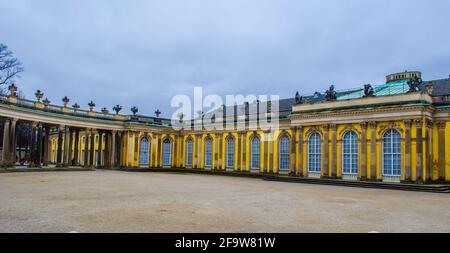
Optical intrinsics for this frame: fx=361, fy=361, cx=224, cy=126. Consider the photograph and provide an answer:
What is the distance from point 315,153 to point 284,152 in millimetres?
4647

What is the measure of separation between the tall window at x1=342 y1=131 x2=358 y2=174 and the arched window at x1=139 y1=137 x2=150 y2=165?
26105 mm

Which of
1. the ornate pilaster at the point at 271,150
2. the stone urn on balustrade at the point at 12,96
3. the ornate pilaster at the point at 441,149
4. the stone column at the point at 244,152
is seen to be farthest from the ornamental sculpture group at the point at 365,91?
the stone urn on balustrade at the point at 12,96

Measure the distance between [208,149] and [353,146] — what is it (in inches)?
791

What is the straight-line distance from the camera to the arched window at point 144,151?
156 feet

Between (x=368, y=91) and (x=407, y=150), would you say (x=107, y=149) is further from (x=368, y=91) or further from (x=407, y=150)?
(x=407, y=150)

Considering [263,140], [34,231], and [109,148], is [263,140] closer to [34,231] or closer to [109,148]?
[109,148]

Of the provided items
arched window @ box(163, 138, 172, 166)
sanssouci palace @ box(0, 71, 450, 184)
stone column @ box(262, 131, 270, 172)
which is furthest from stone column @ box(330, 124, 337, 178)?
arched window @ box(163, 138, 172, 166)

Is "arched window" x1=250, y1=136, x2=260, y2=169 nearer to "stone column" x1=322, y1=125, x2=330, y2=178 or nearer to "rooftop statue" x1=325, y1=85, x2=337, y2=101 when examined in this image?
"stone column" x1=322, y1=125, x2=330, y2=178

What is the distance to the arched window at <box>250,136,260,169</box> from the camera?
41.2 meters

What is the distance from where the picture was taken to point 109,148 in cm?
4778

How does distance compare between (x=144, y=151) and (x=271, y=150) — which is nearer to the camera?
(x=271, y=150)

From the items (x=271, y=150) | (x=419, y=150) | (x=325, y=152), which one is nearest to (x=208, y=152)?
(x=271, y=150)

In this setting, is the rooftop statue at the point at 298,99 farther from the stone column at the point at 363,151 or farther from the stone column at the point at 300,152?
the stone column at the point at 363,151

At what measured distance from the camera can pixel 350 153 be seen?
32.1 metres
